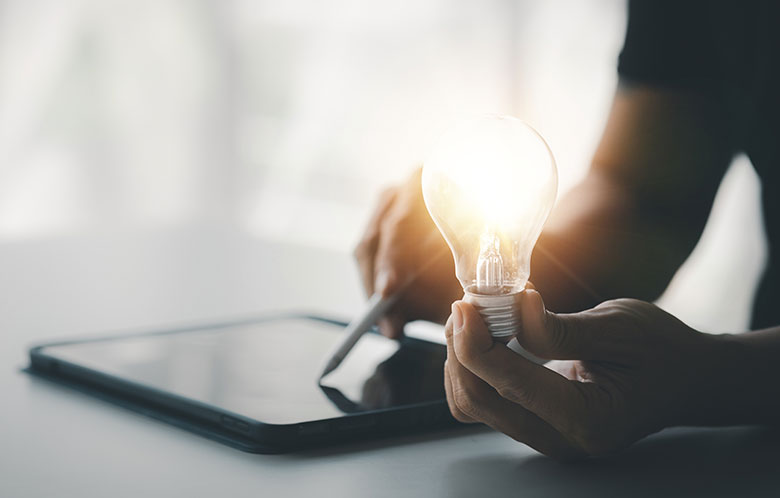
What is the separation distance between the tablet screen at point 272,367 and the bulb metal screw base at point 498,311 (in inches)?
5.1

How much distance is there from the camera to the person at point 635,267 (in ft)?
1.41

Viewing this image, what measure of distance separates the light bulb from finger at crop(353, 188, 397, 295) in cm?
29

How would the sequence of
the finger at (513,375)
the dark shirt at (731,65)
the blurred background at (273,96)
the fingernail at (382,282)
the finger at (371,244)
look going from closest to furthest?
the finger at (513,375), the fingernail at (382,282), the finger at (371,244), the dark shirt at (731,65), the blurred background at (273,96)

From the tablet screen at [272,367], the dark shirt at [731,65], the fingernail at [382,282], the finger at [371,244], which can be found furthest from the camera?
the dark shirt at [731,65]

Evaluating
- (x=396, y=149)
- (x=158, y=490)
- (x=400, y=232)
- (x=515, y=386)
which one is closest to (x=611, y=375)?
(x=515, y=386)

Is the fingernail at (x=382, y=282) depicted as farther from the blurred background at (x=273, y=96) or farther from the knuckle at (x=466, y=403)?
the blurred background at (x=273, y=96)

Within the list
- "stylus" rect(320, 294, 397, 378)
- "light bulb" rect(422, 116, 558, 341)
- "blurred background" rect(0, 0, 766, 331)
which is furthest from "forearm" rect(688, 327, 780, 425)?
"blurred background" rect(0, 0, 766, 331)

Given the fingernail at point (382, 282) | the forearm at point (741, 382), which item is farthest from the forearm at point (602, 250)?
the forearm at point (741, 382)

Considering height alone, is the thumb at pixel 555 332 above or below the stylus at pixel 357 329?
above

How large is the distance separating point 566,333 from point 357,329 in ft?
0.73

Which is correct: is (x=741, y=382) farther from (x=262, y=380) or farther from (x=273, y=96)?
(x=273, y=96)

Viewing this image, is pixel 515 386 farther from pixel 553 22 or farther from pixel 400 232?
pixel 553 22

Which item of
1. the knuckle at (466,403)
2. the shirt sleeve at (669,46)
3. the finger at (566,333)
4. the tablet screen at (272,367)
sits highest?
the shirt sleeve at (669,46)

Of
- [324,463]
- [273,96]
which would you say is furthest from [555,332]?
[273,96]
